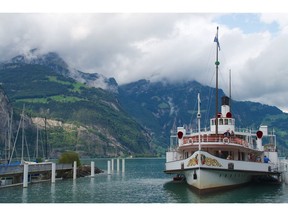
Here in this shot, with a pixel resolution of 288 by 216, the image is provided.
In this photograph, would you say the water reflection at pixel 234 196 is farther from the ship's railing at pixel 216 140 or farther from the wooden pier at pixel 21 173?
the wooden pier at pixel 21 173

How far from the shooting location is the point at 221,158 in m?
47.6

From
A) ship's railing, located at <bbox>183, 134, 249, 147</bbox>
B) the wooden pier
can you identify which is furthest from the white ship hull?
the wooden pier

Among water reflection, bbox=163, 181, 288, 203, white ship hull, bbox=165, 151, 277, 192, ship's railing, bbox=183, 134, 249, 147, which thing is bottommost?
water reflection, bbox=163, 181, 288, 203

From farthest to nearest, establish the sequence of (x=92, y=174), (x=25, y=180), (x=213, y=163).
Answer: (x=92, y=174), (x=25, y=180), (x=213, y=163)

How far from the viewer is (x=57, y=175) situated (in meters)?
80.3

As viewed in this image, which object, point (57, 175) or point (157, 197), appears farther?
point (57, 175)

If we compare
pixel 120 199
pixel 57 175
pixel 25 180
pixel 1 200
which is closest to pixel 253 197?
pixel 120 199

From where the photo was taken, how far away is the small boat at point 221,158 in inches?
1812

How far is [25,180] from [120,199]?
2196cm

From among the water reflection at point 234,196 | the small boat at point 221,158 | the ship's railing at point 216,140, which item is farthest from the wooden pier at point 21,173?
the ship's railing at point 216,140

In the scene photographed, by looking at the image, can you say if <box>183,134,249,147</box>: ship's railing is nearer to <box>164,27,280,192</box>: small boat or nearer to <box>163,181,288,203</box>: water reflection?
<box>164,27,280,192</box>: small boat

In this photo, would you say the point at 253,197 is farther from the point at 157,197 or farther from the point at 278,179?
the point at 278,179

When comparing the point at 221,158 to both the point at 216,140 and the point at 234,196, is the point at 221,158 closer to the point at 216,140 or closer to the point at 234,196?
the point at 216,140

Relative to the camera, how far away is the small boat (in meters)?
46.0
